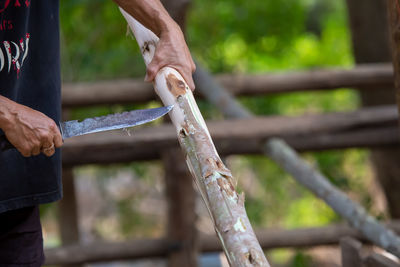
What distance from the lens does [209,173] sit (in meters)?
1.52

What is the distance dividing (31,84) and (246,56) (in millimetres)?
5508

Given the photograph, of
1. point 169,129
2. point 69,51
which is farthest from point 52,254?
point 69,51

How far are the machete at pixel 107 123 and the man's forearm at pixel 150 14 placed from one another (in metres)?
0.30

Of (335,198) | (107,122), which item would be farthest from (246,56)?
(107,122)

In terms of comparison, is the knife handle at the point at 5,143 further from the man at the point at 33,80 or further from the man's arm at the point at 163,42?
the man's arm at the point at 163,42

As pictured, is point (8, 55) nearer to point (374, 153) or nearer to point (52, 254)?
point (52, 254)

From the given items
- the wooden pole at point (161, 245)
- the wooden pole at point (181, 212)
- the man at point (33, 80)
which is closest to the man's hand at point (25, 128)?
the man at point (33, 80)

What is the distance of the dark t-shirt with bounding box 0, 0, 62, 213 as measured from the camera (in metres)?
1.70

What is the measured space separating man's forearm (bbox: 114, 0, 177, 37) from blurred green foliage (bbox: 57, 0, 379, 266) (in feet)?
8.01

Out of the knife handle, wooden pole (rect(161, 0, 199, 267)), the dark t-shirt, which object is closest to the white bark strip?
the dark t-shirt

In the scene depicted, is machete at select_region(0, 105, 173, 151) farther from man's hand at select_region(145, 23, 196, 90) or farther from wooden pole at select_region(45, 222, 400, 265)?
wooden pole at select_region(45, 222, 400, 265)

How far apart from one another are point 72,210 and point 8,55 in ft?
9.80

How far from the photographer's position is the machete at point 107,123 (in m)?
1.56

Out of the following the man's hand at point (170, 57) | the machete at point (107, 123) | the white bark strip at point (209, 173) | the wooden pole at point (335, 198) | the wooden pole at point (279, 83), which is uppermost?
the man's hand at point (170, 57)
